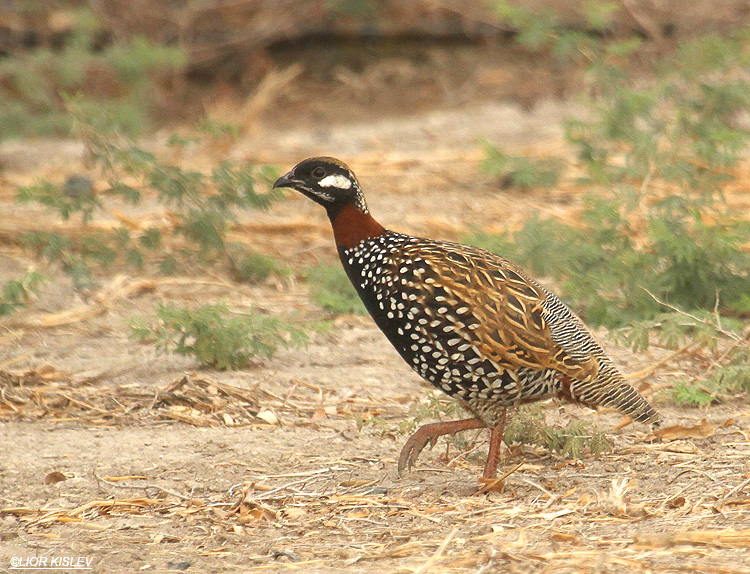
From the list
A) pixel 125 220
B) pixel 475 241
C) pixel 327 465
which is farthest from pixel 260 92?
pixel 327 465

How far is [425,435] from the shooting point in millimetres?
4500

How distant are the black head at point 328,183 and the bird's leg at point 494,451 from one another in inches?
41.9

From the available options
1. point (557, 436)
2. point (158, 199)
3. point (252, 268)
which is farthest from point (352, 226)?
point (252, 268)

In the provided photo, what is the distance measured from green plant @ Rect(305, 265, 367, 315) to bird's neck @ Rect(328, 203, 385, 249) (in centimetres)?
210

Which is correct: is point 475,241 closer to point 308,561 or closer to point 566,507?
point 566,507

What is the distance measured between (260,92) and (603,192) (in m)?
4.51

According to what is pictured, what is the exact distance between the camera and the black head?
15.5 ft

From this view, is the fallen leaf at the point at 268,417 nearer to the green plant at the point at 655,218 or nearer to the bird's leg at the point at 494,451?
the bird's leg at the point at 494,451

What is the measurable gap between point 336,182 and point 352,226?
20cm

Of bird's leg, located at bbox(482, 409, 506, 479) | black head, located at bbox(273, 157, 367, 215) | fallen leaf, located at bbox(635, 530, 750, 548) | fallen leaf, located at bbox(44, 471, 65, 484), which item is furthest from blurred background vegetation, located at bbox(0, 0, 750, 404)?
fallen leaf, located at bbox(635, 530, 750, 548)

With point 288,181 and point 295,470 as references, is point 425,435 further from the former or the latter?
point 288,181

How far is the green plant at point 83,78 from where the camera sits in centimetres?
1091

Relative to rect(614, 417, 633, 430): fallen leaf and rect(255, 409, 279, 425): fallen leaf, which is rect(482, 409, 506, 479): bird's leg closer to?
rect(614, 417, 633, 430): fallen leaf

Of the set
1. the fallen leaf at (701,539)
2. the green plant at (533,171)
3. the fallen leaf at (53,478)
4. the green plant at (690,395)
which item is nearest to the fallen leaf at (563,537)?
the fallen leaf at (701,539)
